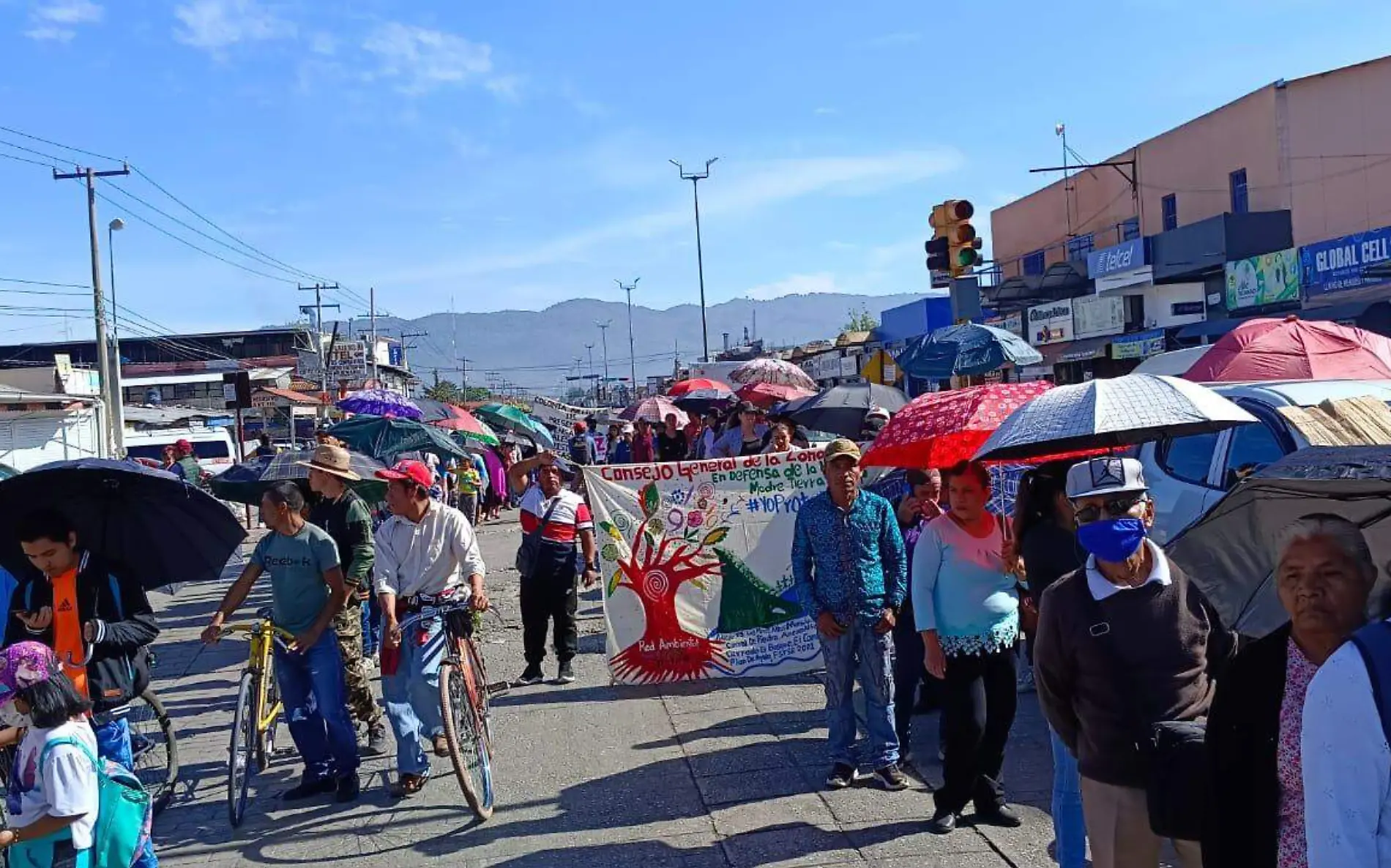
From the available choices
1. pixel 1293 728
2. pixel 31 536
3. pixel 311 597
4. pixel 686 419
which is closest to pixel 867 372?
pixel 686 419

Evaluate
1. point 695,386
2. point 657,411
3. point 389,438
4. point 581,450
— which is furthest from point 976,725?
point 581,450

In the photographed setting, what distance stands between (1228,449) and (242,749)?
20.1 feet

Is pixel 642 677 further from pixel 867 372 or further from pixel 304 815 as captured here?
pixel 867 372

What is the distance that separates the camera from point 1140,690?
3.88 meters

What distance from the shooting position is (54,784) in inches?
164

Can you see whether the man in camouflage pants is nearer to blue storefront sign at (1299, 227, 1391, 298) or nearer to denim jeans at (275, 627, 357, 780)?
denim jeans at (275, 627, 357, 780)

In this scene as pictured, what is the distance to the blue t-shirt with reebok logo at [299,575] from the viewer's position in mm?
6734

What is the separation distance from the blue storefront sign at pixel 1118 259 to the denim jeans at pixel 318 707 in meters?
24.0

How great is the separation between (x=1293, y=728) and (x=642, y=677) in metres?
6.68

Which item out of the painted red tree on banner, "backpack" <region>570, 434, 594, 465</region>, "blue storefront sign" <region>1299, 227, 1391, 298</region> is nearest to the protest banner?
the painted red tree on banner

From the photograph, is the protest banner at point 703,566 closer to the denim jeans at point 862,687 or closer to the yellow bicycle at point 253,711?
the denim jeans at point 862,687

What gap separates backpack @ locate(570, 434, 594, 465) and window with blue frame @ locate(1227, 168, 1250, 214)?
653 inches

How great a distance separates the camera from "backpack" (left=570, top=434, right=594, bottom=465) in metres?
29.2

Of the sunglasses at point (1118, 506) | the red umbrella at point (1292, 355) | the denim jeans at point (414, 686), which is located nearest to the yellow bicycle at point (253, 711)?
the denim jeans at point (414, 686)
